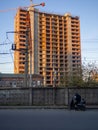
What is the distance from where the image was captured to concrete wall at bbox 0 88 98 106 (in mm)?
31641

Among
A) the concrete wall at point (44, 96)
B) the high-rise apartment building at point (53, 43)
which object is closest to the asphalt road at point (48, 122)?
the concrete wall at point (44, 96)

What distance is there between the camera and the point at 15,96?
105 ft

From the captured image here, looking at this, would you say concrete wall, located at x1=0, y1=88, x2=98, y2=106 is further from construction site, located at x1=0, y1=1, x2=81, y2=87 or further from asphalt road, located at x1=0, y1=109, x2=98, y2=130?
construction site, located at x1=0, y1=1, x2=81, y2=87

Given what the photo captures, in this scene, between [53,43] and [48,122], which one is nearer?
[48,122]

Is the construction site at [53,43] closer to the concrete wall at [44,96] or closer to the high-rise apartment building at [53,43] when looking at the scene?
the high-rise apartment building at [53,43]

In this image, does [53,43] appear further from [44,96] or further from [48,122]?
[48,122]

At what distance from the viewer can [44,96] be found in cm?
3178

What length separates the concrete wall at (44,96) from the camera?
1246 inches

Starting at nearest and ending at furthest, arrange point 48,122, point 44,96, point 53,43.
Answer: point 48,122, point 44,96, point 53,43

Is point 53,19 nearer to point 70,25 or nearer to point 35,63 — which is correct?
point 70,25

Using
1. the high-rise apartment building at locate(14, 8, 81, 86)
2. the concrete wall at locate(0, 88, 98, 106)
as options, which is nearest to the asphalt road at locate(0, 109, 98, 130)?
the concrete wall at locate(0, 88, 98, 106)

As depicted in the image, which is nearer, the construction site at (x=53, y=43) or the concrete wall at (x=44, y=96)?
the concrete wall at (x=44, y=96)

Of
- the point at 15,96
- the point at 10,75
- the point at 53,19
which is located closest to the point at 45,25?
the point at 53,19

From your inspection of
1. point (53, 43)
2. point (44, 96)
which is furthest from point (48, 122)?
point (53, 43)
